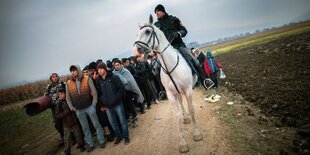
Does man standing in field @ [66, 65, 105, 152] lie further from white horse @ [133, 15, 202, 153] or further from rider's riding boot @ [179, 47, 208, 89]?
rider's riding boot @ [179, 47, 208, 89]

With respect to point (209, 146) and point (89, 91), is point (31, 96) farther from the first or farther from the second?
point (209, 146)

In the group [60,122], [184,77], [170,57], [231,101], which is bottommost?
[231,101]

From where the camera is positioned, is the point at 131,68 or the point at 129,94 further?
the point at 131,68

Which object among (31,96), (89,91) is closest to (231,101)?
(89,91)

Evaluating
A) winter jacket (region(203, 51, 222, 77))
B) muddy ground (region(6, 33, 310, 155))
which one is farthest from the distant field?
muddy ground (region(6, 33, 310, 155))

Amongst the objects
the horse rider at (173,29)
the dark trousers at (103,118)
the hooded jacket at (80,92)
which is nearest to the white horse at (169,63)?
the horse rider at (173,29)

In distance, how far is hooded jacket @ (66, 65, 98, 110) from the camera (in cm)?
598

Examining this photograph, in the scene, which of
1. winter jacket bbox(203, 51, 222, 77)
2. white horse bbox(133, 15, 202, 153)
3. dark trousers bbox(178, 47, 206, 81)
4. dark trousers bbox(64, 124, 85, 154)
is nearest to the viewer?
white horse bbox(133, 15, 202, 153)

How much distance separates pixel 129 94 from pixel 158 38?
12.0 feet

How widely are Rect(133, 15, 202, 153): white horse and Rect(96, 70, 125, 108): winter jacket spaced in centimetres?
167

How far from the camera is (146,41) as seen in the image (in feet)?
13.8

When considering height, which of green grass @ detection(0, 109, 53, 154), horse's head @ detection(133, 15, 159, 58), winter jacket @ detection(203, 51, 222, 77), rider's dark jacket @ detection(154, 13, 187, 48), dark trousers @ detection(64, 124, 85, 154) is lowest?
green grass @ detection(0, 109, 53, 154)

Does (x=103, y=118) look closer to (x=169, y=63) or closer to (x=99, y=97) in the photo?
(x=99, y=97)

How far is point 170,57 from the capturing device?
478 cm
